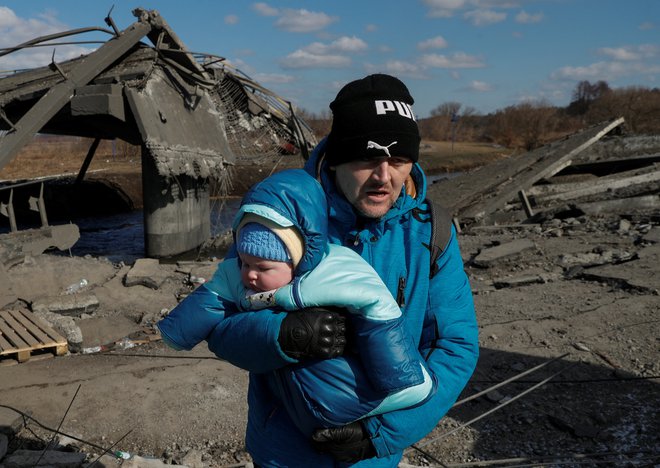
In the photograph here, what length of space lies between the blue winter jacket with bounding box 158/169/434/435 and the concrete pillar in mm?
10858

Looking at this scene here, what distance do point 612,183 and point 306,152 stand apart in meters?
→ 6.88

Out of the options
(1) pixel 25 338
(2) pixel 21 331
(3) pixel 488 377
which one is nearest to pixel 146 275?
(2) pixel 21 331

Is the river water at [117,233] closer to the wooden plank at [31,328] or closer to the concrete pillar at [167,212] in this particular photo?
the concrete pillar at [167,212]

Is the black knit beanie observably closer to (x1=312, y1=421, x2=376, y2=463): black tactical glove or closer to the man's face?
the man's face

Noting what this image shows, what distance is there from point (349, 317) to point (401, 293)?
0.24 meters

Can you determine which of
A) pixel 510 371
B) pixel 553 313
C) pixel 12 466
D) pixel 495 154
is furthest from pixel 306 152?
pixel 495 154

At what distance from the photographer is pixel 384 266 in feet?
5.87

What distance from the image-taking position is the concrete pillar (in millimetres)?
12375

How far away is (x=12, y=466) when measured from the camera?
10.9 feet

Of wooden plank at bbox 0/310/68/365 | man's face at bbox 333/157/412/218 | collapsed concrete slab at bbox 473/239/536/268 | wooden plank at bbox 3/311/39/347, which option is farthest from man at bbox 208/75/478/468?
collapsed concrete slab at bbox 473/239/536/268

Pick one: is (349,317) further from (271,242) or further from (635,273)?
(635,273)

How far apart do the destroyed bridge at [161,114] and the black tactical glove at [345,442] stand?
9.46 m

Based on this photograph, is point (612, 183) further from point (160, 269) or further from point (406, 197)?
point (406, 197)

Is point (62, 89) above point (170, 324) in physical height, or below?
above
